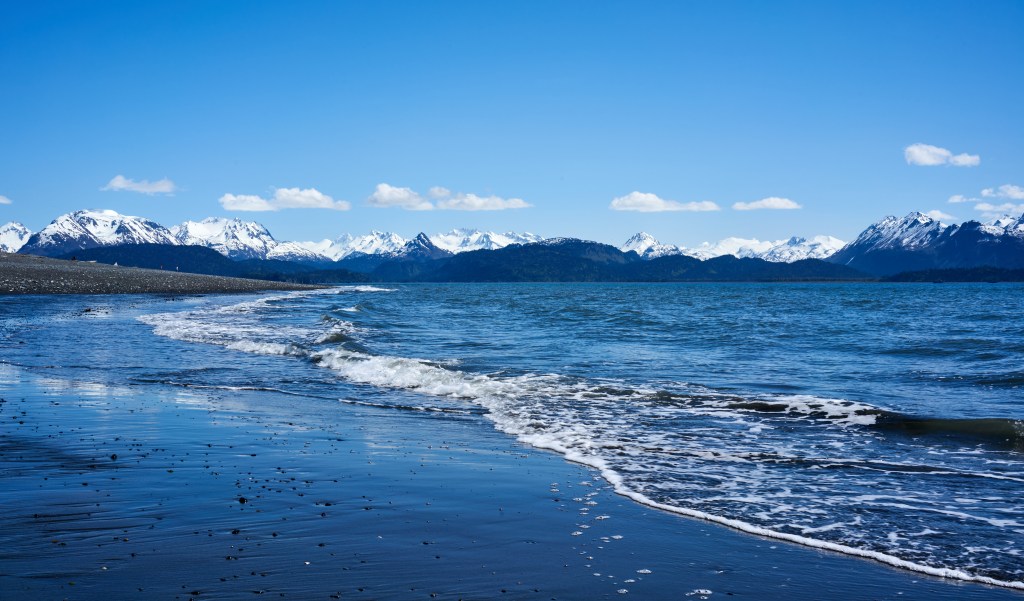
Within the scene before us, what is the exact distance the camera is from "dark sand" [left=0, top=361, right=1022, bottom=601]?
6.03 meters

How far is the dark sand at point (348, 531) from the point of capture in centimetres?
603

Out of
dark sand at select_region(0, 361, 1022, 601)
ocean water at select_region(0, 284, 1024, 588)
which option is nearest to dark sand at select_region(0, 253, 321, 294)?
ocean water at select_region(0, 284, 1024, 588)

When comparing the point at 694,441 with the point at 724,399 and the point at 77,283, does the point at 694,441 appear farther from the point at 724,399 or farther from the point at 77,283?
the point at 77,283

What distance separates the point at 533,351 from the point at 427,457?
713 inches

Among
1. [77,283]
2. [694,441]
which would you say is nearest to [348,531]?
[694,441]

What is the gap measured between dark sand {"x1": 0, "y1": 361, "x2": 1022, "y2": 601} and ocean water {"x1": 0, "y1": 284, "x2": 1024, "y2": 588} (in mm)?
978

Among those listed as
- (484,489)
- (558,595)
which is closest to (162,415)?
(484,489)

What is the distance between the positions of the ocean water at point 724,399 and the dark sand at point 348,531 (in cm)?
98

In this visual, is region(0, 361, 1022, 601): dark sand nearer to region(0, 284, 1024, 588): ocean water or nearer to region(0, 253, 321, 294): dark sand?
region(0, 284, 1024, 588): ocean water

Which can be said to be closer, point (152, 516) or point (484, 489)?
point (152, 516)

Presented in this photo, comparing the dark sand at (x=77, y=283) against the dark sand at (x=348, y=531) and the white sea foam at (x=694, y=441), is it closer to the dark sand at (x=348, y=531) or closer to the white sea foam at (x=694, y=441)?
the white sea foam at (x=694, y=441)

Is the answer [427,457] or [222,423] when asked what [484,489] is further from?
[222,423]

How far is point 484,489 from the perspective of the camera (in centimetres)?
941

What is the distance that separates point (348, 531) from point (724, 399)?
40.6ft
